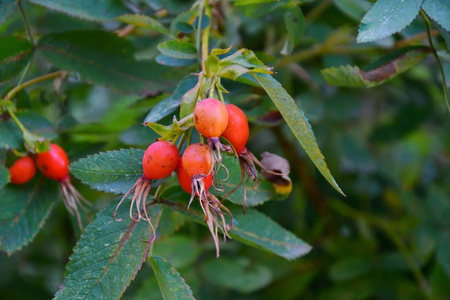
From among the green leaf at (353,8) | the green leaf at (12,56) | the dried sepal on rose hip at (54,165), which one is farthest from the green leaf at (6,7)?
the green leaf at (353,8)

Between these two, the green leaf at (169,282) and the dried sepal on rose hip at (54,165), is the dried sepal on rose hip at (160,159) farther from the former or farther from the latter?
the dried sepal on rose hip at (54,165)

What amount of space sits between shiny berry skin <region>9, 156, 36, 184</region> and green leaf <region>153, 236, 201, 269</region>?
0.46 meters

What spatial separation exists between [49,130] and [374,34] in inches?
26.1

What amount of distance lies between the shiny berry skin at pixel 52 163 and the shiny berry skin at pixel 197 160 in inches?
14.6

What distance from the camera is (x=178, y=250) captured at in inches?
53.2

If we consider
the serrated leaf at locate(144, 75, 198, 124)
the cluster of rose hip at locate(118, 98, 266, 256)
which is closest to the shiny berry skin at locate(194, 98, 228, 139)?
the cluster of rose hip at locate(118, 98, 266, 256)

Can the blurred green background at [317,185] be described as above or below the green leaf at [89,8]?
below

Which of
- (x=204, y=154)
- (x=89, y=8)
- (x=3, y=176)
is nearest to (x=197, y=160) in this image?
(x=204, y=154)

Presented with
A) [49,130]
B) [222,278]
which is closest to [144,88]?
[49,130]

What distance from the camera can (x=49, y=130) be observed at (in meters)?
1.04

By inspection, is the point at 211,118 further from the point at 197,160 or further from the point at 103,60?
the point at 103,60

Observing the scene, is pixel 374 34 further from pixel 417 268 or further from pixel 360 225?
pixel 360 225

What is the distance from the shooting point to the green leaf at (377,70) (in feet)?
2.94

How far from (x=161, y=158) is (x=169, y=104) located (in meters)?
0.14
